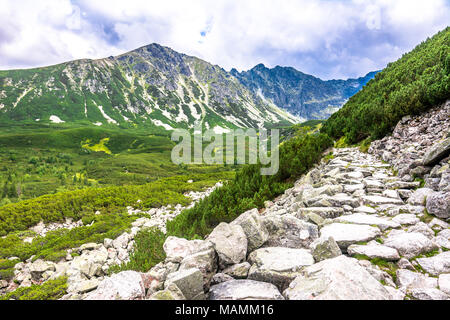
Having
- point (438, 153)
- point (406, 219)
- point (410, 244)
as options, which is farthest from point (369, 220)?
point (438, 153)

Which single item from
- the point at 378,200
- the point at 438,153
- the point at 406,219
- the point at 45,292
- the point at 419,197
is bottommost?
the point at 45,292

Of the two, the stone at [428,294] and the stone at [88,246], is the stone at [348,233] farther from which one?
the stone at [88,246]

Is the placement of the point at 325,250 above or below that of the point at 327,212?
below

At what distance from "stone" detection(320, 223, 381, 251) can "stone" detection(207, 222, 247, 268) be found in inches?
62.0

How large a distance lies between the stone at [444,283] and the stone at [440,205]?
6.30 feet

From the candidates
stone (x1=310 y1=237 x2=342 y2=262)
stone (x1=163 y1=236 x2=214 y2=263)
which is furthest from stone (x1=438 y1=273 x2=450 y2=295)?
stone (x1=163 y1=236 x2=214 y2=263)

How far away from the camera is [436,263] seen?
3021mm

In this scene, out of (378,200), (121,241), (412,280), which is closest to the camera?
(412,280)

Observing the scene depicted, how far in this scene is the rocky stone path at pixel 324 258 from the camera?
275cm

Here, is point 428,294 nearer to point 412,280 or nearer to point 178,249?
point 412,280

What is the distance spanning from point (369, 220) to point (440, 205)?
4.05 feet

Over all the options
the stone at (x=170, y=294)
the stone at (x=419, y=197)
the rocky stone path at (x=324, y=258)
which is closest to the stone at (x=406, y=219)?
the rocky stone path at (x=324, y=258)
